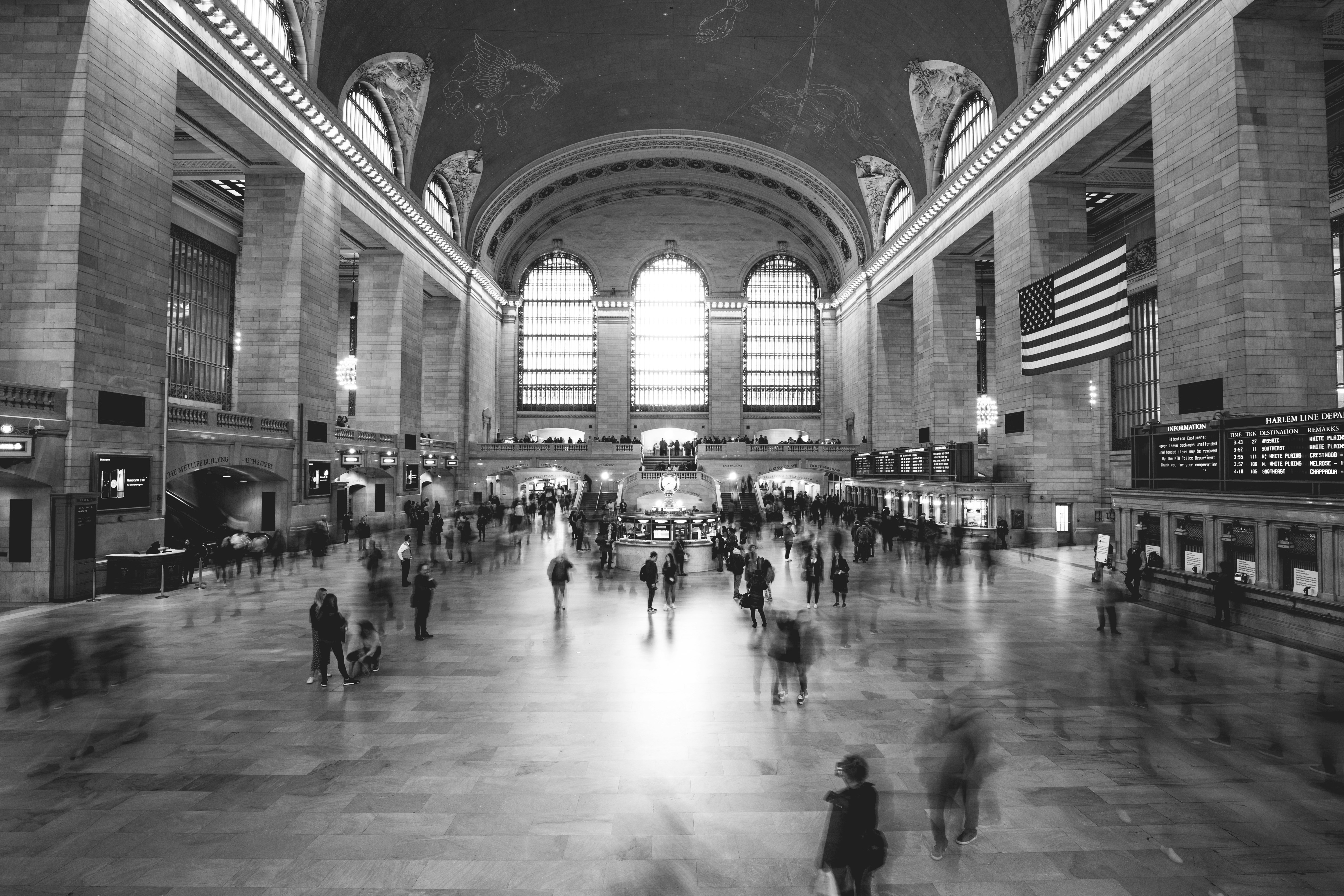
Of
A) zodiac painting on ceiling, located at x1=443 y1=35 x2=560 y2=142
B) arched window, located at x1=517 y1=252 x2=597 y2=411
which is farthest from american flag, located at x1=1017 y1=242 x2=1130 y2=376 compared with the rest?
arched window, located at x1=517 y1=252 x2=597 y2=411

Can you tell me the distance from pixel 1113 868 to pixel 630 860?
297cm

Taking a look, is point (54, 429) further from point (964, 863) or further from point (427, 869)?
point (964, 863)

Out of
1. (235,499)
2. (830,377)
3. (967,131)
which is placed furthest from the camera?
(830,377)

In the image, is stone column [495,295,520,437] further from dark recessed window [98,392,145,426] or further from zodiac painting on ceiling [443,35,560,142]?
dark recessed window [98,392,145,426]

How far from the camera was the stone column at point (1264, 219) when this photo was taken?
13.4 metres

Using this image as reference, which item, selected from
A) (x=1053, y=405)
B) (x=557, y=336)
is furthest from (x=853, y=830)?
(x=557, y=336)

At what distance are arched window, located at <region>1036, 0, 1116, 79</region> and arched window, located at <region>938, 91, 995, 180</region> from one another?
114 inches

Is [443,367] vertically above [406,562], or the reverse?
[443,367]

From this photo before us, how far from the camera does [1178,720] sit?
6.90 m

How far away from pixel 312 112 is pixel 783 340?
3205 cm

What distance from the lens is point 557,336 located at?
46.5 m

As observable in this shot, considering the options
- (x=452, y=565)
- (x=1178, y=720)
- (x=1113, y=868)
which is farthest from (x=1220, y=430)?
(x=452, y=565)

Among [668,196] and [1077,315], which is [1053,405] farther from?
[668,196]

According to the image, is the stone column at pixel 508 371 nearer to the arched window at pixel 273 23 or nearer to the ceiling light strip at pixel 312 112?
the ceiling light strip at pixel 312 112
